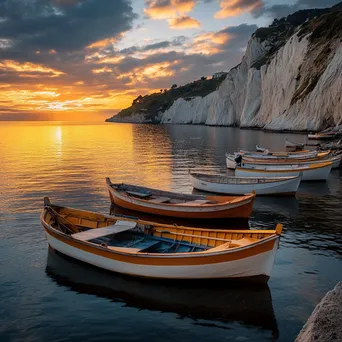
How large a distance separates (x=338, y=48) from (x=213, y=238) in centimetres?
7184

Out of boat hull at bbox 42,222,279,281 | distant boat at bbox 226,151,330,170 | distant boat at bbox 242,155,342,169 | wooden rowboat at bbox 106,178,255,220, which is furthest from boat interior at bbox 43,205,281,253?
distant boat at bbox 226,151,330,170

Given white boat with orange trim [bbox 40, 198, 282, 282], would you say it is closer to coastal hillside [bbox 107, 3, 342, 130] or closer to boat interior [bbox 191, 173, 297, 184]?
boat interior [bbox 191, 173, 297, 184]

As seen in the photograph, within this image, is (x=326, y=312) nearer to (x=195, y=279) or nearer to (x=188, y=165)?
(x=195, y=279)

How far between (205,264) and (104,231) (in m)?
5.04

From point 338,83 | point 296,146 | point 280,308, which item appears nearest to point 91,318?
point 280,308

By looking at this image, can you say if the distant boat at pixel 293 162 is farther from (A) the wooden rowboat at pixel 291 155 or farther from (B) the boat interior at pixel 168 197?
(B) the boat interior at pixel 168 197

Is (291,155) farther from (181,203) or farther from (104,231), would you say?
(104,231)

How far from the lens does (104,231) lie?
15.5 meters

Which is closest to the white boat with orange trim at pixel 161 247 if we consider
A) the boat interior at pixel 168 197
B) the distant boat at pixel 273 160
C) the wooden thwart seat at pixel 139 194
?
the boat interior at pixel 168 197

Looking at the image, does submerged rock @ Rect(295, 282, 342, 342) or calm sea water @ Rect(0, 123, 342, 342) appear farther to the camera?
calm sea water @ Rect(0, 123, 342, 342)

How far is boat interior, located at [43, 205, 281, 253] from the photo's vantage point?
13641 millimetres

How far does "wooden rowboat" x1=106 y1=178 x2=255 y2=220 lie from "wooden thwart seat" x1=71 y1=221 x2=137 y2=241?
522cm

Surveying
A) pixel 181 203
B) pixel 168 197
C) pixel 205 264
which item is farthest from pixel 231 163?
pixel 205 264

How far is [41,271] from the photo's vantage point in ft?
47.8
